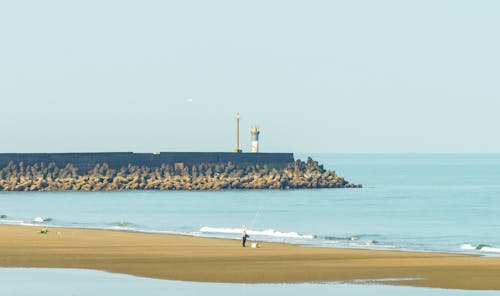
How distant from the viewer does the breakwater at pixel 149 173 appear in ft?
319

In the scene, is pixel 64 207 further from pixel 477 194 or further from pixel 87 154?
pixel 477 194

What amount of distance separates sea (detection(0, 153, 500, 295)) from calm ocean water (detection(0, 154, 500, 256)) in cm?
5

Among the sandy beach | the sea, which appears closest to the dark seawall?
the sea

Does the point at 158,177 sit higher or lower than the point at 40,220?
higher

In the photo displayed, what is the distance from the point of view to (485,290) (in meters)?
27.6

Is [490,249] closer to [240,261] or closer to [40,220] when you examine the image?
[240,261]

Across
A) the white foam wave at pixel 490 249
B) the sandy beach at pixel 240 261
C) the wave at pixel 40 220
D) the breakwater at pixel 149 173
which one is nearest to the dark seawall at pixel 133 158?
the breakwater at pixel 149 173

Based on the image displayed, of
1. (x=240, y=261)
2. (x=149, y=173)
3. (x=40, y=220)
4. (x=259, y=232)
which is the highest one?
(x=149, y=173)

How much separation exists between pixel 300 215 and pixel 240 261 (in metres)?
33.1

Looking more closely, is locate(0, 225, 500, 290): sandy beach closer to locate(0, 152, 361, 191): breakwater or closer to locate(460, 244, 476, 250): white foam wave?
locate(460, 244, 476, 250): white foam wave

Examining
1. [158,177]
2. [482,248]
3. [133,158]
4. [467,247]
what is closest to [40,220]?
[467,247]

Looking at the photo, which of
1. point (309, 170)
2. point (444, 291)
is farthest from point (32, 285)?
point (309, 170)

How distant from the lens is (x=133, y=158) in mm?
100688

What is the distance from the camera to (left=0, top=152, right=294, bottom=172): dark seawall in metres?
98.8
